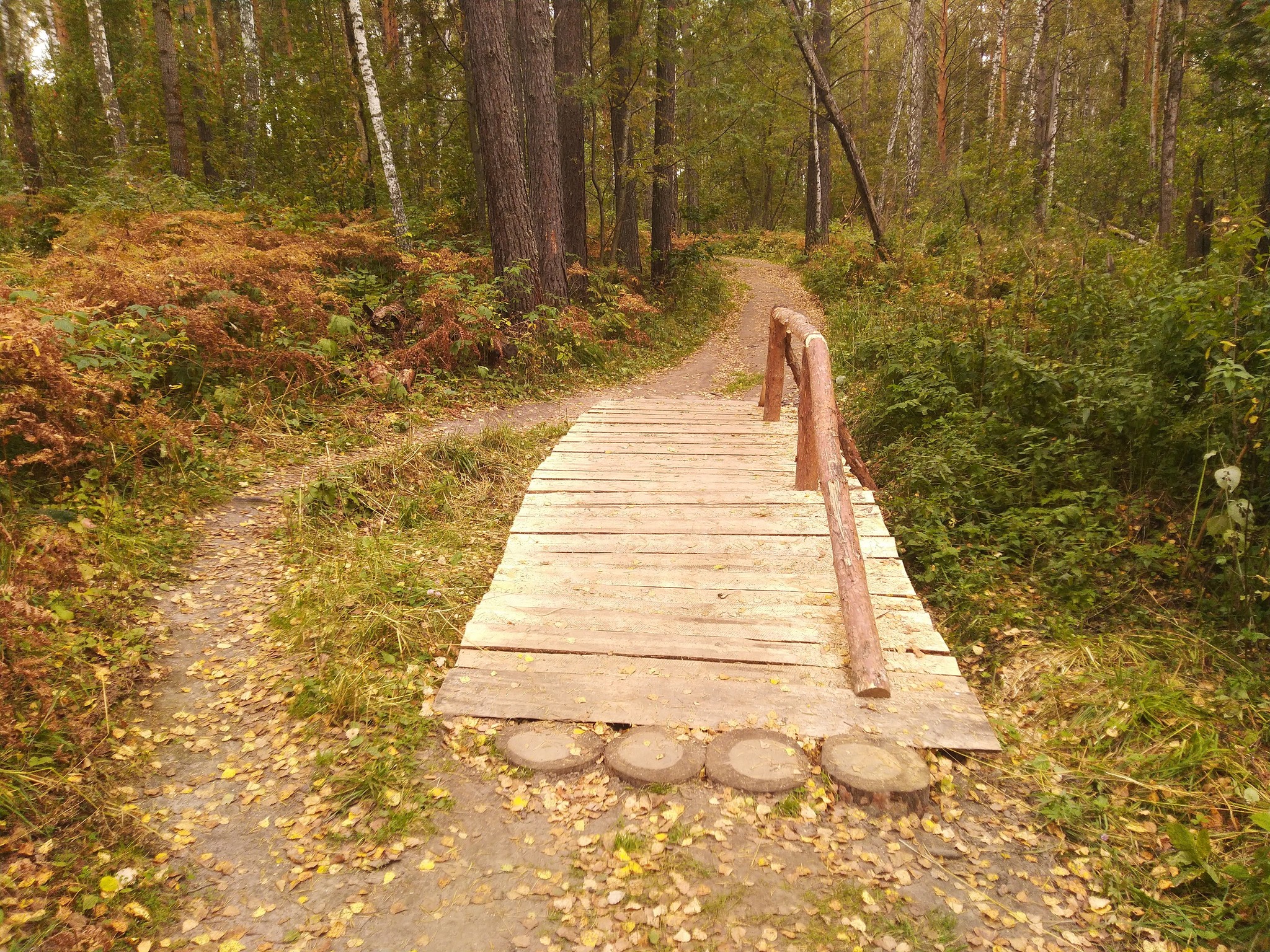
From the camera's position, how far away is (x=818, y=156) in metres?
22.0

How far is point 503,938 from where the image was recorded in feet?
7.59

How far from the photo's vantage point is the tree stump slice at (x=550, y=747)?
9.71 ft

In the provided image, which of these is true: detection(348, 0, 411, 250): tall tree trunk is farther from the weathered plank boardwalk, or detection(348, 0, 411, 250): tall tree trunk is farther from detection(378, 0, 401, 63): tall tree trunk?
the weathered plank boardwalk

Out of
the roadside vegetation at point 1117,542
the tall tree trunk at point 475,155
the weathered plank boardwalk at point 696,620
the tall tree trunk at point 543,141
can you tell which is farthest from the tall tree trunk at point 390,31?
the weathered plank boardwalk at point 696,620

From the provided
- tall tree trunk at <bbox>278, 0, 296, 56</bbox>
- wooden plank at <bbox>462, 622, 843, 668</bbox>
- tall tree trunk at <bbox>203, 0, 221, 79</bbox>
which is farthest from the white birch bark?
wooden plank at <bbox>462, 622, 843, 668</bbox>

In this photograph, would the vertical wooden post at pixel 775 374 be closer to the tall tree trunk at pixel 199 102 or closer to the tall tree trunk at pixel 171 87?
the tall tree trunk at pixel 171 87

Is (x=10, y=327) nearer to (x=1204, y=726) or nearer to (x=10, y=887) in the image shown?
(x=10, y=887)

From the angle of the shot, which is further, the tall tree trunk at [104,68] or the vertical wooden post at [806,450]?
the tall tree trunk at [104,68]

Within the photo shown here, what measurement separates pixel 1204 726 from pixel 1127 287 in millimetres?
4370

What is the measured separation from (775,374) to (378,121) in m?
7.92

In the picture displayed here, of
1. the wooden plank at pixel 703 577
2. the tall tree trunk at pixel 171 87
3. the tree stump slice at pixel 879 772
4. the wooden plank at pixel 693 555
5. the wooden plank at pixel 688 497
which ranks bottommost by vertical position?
the tree stump slice at pixel 879 772

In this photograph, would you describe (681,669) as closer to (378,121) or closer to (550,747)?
(550,747)

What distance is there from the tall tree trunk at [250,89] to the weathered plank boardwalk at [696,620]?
14.4 meters

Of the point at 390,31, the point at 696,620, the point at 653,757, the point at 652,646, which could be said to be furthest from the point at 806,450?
the point at 390,31
